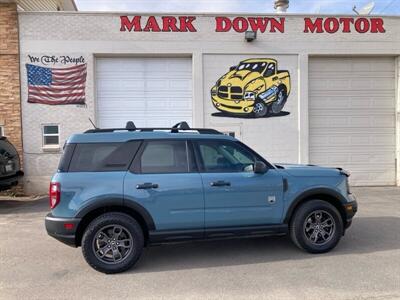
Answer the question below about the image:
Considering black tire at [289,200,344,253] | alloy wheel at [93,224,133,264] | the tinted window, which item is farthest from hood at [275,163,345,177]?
the tinted window

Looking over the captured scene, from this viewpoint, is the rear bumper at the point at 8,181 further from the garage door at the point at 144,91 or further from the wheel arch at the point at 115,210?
the wheel arch at the point at 115,210

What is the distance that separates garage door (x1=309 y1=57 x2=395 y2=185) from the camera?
44.3 feet

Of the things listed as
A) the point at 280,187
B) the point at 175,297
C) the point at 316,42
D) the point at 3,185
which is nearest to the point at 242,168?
the point at 280,187

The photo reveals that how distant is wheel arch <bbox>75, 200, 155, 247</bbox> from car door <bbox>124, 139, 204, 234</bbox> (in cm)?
7

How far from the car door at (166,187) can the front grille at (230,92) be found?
289 inches

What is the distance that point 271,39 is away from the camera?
513 inches

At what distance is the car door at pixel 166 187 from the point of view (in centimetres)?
564

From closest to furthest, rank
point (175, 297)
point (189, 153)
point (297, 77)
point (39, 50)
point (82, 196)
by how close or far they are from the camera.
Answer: point (175, 297) → point (82, 196) → point (189, 153) → point (39, 50) → point (297, 77)

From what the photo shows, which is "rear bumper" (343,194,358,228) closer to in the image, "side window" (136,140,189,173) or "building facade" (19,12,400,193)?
"side window" (136,140,189,173)

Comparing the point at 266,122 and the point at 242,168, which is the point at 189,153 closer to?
the point at 242,168

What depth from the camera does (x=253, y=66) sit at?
1305cm

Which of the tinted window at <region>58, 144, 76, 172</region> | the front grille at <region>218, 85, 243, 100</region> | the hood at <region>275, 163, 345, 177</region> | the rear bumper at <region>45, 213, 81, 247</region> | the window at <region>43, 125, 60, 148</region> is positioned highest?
the front grille at <region>218, 85, 243, 100</region>

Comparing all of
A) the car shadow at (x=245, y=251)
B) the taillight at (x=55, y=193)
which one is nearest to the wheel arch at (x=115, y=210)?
the taillight at (x=55, y=193)

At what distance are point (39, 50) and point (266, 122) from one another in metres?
7.12
